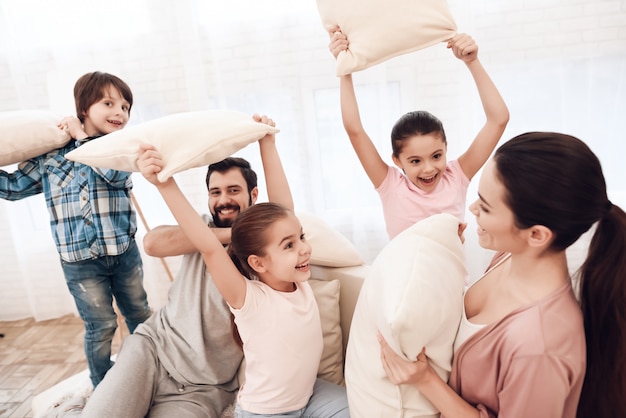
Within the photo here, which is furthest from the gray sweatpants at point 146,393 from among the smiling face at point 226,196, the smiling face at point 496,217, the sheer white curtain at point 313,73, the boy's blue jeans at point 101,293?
the sheer white curtain at point 313,73

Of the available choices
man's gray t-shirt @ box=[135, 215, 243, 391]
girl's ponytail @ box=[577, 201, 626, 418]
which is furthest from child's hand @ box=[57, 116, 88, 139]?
girl's ponytail @ box=[577, 201, 626, 418]

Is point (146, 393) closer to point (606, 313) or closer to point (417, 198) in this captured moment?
point (417, 198)

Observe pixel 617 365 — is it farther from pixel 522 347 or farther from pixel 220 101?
pixel 220 101

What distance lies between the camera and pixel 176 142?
3.86 feet

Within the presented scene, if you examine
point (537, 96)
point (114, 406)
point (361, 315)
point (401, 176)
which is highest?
point (537, 96)

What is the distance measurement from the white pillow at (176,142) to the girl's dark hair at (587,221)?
66 cm

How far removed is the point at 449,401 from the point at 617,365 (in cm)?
34

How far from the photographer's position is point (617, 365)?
96 centimetres

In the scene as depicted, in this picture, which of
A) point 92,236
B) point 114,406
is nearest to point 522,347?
point 114,406

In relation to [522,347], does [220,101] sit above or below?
above

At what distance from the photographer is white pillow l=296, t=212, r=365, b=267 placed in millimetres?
1668

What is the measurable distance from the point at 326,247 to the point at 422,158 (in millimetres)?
452

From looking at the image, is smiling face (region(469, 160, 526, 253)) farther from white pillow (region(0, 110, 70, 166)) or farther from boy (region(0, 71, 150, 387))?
white pillow (region(0, 110, 70, 166))

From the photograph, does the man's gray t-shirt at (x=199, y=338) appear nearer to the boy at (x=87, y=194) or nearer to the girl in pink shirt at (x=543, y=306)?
the boy at (x=87, y=194)
